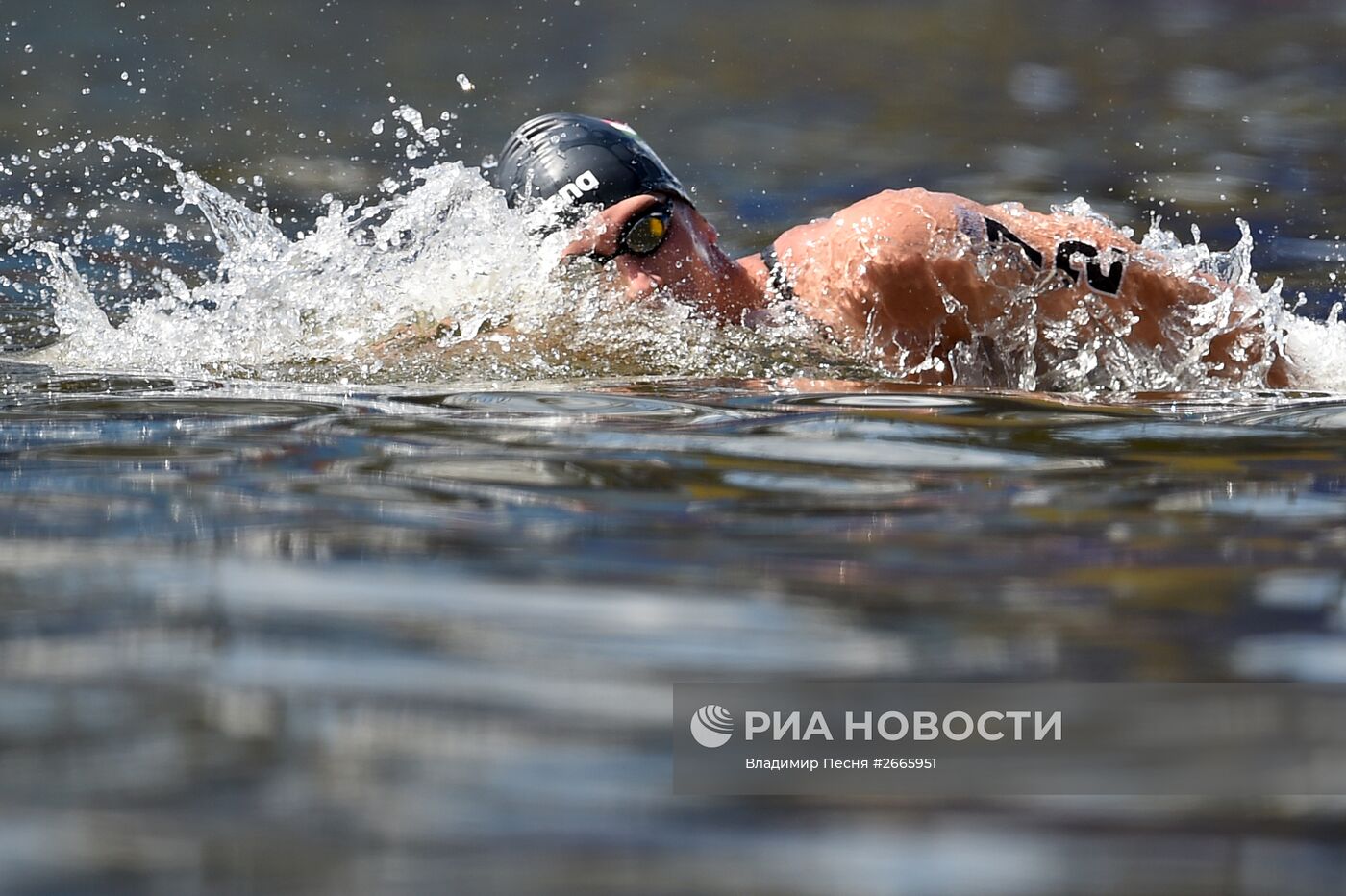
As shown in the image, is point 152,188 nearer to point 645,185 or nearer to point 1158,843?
point 645,185

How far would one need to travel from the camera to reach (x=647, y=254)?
3494mm

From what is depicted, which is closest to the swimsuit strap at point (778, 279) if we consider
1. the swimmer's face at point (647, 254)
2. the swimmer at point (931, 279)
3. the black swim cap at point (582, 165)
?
the swimmer at point (931, 279)

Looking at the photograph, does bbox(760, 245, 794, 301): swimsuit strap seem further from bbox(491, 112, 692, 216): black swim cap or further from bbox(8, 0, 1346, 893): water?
bbox(491, 112, 692, 216): black swim cap

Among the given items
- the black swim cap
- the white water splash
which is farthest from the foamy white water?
the black swim cap

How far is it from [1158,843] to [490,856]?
0.34m

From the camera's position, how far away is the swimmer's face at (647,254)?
11.4 ft

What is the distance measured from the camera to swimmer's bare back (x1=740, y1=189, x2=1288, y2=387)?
345 cm

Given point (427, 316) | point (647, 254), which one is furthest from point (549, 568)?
point (427, 316)

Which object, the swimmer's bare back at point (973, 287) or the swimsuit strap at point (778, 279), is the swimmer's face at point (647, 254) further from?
the swimmer's bare back at point (973, 287)

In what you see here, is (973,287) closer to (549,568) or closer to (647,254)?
A: (647,254)

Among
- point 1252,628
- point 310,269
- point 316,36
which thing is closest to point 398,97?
point 316,36

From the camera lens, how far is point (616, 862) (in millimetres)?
711

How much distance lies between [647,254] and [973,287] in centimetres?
80

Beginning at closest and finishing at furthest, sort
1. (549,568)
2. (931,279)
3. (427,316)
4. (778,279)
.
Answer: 1. (549,568)
2. (931,279)
3. (778,279)
4. (427,316)
